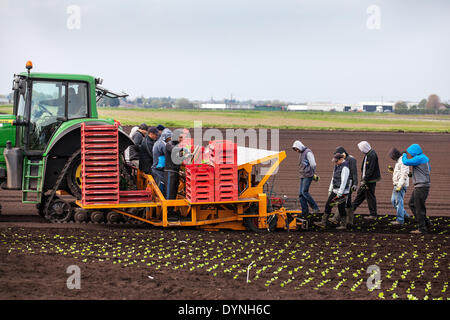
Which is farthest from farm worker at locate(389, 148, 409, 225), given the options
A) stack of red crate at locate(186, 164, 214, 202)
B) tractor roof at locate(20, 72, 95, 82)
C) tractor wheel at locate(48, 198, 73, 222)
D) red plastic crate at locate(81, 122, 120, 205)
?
tractor wheel at locate(48, 198, 73, 222)

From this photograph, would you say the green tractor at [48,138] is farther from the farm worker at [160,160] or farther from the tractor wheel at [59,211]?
the farm worker at [160,160]

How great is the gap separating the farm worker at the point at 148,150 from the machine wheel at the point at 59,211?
1641 millimetres

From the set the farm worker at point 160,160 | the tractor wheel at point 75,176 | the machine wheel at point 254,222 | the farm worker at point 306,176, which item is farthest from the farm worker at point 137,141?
the farm worker at point 306,176

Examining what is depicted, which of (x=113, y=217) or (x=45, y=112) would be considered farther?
(x=45, y=112)

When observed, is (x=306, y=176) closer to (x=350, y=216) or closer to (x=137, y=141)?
(x=350, y=216)

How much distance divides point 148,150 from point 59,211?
205 cm

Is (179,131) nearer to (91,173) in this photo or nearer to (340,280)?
(91,173)

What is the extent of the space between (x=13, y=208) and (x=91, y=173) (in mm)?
3462

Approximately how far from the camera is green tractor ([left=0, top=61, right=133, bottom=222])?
472 inches

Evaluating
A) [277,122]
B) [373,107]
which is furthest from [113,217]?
[373,107]

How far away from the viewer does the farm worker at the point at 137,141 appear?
12.5 metres

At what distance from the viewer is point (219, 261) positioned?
9461 millimetres

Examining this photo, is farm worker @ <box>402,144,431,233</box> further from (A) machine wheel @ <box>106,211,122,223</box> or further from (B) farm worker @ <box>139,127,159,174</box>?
(A) machine wheel @ <box>106,211,122,223</box>
